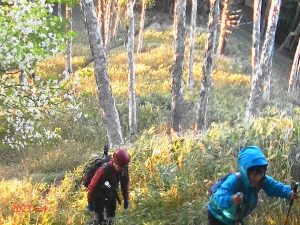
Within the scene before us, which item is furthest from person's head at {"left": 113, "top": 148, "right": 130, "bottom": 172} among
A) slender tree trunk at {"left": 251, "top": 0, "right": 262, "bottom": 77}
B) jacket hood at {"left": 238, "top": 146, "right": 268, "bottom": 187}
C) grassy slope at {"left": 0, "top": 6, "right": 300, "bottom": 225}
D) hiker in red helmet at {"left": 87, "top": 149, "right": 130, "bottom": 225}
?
slender tree trunk at {"left": 251, "top": 0, "right": 262, "bottom": 77}

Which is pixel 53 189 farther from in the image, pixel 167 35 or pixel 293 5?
pixel 293 5

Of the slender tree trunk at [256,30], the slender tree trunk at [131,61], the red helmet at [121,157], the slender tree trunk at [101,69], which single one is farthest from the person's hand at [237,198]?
the slender tree trunk at [256,30]

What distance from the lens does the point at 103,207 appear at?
636 cm

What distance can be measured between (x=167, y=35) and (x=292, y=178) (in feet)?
94.3

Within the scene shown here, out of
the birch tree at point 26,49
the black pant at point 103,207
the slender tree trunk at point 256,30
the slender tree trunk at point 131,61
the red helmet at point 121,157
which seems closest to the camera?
the red helmet at point 121,157

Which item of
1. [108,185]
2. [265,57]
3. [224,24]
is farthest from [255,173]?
[224,24]

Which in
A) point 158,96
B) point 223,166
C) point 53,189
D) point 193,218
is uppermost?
point 223,166

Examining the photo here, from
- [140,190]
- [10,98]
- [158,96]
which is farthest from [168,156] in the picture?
[158,96]

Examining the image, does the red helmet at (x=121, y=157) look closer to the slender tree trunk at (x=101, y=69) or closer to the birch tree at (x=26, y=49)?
the birch tree at (x=26, y=49)

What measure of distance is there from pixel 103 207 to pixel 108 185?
0.50 metres

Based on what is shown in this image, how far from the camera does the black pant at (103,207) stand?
20.6 feet

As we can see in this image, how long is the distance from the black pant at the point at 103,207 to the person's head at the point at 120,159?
0.68 meters

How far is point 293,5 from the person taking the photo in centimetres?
3925

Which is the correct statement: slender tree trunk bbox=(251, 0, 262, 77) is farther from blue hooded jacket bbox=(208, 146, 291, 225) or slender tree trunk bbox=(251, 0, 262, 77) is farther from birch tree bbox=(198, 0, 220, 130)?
blue hooded jacket bbox=(208, 146, 291, 225)
